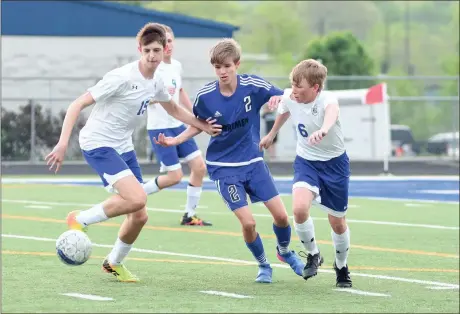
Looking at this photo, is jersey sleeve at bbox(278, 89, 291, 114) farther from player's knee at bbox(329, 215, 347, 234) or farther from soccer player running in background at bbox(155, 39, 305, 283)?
player's knee at bbox(329, 215, 347, 234)

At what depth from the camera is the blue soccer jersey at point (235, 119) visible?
1066 cm

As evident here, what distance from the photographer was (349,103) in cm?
3462

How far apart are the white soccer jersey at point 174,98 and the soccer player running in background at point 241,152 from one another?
4778mm

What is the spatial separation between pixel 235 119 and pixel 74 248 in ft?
5.76

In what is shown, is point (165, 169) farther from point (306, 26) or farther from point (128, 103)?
point (306, 26)

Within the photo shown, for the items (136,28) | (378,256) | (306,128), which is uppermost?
(136,28)

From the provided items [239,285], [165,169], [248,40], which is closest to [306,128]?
[239,285]

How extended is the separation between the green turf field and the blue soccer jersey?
1.00 metres

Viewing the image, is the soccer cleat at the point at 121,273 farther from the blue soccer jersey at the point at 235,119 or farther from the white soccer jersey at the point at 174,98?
the white soccer jersey at the point at 174,98

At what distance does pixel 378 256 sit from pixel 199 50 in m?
32.9

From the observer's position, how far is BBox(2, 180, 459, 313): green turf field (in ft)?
29.8

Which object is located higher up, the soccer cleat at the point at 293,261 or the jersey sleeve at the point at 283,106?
the jersey sleeve at the point at 283,106

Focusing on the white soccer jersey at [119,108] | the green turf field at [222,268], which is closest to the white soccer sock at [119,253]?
the green turf field at [222,268]

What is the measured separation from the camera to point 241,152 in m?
10.7
